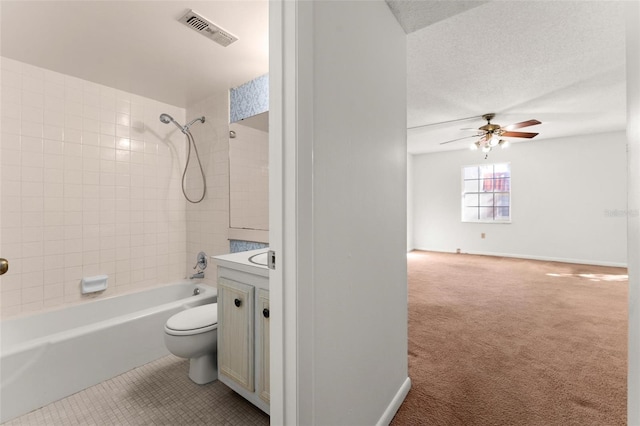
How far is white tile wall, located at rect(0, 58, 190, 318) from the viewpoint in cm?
217

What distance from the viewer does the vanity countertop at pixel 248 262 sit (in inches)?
57.4

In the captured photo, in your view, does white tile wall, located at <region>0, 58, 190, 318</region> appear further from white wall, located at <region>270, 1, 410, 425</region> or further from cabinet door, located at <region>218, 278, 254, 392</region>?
white wall, located at <region>270, 1, 410, 425</region>

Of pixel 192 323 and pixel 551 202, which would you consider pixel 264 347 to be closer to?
pixel 192 323

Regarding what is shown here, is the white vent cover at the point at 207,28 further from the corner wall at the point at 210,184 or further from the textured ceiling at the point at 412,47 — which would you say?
the corner wall at the point at 210,184

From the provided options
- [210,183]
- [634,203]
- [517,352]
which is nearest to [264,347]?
[634,203]

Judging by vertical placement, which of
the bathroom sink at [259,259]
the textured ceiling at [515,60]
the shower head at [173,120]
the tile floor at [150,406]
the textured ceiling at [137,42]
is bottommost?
the tile floor at [150,406]

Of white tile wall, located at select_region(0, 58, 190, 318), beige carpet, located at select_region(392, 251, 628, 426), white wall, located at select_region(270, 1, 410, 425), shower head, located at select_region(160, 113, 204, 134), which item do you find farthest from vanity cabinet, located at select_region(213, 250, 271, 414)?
shower head, located at select_region(160, 113, 204, 134)

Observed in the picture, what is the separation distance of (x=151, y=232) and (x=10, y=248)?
1007mm

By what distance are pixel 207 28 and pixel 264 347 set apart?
6.31 feet

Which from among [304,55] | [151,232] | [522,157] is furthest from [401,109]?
[522,157]

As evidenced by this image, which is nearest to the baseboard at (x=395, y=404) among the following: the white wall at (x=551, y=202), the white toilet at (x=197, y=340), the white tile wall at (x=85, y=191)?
the white toilet at (x=197, y=340)

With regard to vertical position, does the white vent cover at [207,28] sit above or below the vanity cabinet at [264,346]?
above

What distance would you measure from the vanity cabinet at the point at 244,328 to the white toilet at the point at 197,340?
0.14m

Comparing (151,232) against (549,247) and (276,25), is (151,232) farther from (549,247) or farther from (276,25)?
(549,247)
